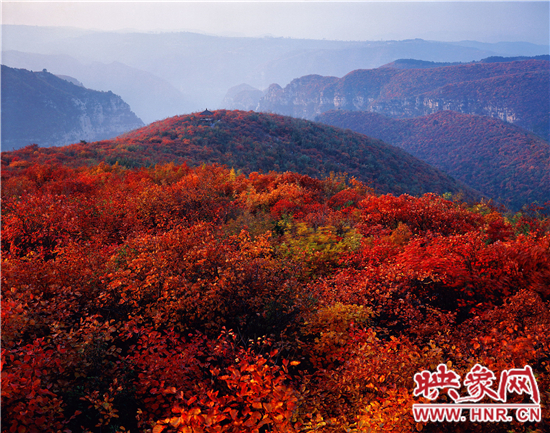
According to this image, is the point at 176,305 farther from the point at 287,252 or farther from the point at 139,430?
the point at 287,252

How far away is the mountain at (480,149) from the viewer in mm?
48062

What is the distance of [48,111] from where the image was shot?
310 ft

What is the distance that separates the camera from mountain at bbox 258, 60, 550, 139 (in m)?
83.7

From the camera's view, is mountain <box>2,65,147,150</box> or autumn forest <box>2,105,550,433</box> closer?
autumn forest <box>2,105,550,433</box>

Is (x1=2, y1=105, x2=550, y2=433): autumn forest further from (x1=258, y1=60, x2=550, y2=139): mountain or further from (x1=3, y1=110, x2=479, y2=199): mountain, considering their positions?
(x1=258, y1=60, x2=550, y2=139): mountain

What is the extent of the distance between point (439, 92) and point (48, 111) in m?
122

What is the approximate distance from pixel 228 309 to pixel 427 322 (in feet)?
9.55

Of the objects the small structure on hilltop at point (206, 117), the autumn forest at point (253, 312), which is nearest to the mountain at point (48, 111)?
the small structure on hilltop at point (206, 117)

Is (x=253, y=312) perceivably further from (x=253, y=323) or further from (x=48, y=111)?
(x=48, y=111)

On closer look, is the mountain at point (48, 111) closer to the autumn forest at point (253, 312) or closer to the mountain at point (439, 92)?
the mountain at point (439, 92)

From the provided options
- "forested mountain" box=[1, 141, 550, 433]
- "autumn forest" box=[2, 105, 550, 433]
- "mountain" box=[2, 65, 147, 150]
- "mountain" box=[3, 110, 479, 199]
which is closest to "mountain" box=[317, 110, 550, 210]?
"mountain" box=[3, 110, 479, 199]

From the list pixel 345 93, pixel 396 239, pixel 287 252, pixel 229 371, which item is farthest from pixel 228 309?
pixel 345 93

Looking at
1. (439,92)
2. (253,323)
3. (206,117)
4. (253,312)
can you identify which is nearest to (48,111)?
(206,117)

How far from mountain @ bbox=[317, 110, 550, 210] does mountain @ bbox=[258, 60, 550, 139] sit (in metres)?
20.7
